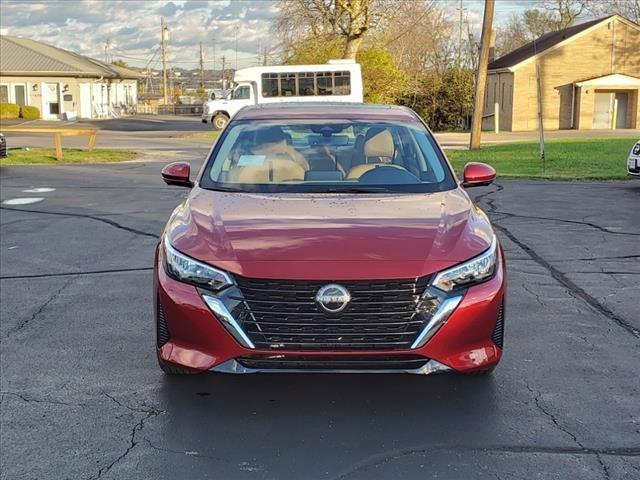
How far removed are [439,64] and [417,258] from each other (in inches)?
1803

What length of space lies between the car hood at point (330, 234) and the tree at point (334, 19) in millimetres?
33908

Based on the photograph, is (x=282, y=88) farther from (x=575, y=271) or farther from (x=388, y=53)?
(x=575, y=271)

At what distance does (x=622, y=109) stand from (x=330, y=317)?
4380 cm

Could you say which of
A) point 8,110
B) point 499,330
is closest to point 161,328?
point 499,330

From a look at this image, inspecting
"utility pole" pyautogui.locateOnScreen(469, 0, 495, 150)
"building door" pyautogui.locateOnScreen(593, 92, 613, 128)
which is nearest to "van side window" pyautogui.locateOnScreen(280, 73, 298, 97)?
"utility pole" pyautogui.locateOnScreen(469, 0, 495, 150)

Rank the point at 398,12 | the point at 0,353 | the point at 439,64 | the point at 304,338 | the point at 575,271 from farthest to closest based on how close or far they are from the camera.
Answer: the point at 439,64
the point at 398,12
the point at 575,271
the point at 0,353
the point at 304,338

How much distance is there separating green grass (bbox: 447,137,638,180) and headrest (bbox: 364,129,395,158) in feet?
36.4

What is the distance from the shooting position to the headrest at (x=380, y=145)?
544 centimetres

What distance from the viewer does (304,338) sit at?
3721mm

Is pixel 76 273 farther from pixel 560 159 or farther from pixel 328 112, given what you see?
pixel 560 159

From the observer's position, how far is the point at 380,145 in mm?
5500

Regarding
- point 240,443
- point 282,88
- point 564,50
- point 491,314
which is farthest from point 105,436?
point 564,50

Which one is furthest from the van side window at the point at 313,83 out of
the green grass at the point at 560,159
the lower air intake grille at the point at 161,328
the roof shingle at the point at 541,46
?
the lower air intake grille at the point at 161,328

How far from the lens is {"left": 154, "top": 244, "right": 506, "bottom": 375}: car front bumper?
12.2 feet
